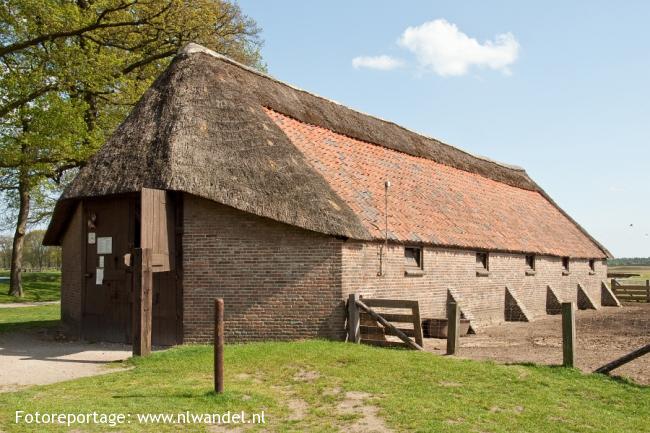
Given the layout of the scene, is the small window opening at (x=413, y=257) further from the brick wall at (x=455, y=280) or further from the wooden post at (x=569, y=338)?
the wooden post at (x=569, y=338)

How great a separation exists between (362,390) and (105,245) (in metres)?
8.12

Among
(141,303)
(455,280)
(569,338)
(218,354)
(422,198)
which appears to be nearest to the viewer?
(218,354)

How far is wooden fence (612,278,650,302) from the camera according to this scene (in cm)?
3253

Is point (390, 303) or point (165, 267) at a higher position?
point (165, 267)

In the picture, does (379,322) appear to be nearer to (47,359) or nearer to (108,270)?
(108,270)

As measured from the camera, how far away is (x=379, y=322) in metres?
12.8

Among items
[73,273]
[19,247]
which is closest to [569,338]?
[73,273]

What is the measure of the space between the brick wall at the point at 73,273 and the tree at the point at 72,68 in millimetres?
6553

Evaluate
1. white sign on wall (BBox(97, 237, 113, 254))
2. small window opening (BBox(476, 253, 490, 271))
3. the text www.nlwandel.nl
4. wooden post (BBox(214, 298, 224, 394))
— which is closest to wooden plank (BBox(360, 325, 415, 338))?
wooden post (BBox(214, 298, 224, 394))

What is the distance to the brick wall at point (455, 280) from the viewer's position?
1405 centimetres

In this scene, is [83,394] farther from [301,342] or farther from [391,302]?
[391,302]

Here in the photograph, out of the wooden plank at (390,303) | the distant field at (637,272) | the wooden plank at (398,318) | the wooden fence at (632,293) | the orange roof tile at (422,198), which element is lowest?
the distant field at (637,272)

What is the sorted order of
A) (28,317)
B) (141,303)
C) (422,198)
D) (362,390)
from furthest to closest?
1. (28,317)
2. (422,198)
3. (141,303)
4. (362,390)

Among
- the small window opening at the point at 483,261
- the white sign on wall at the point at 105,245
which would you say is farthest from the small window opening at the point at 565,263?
the white sign on wall at the point at 105,245
